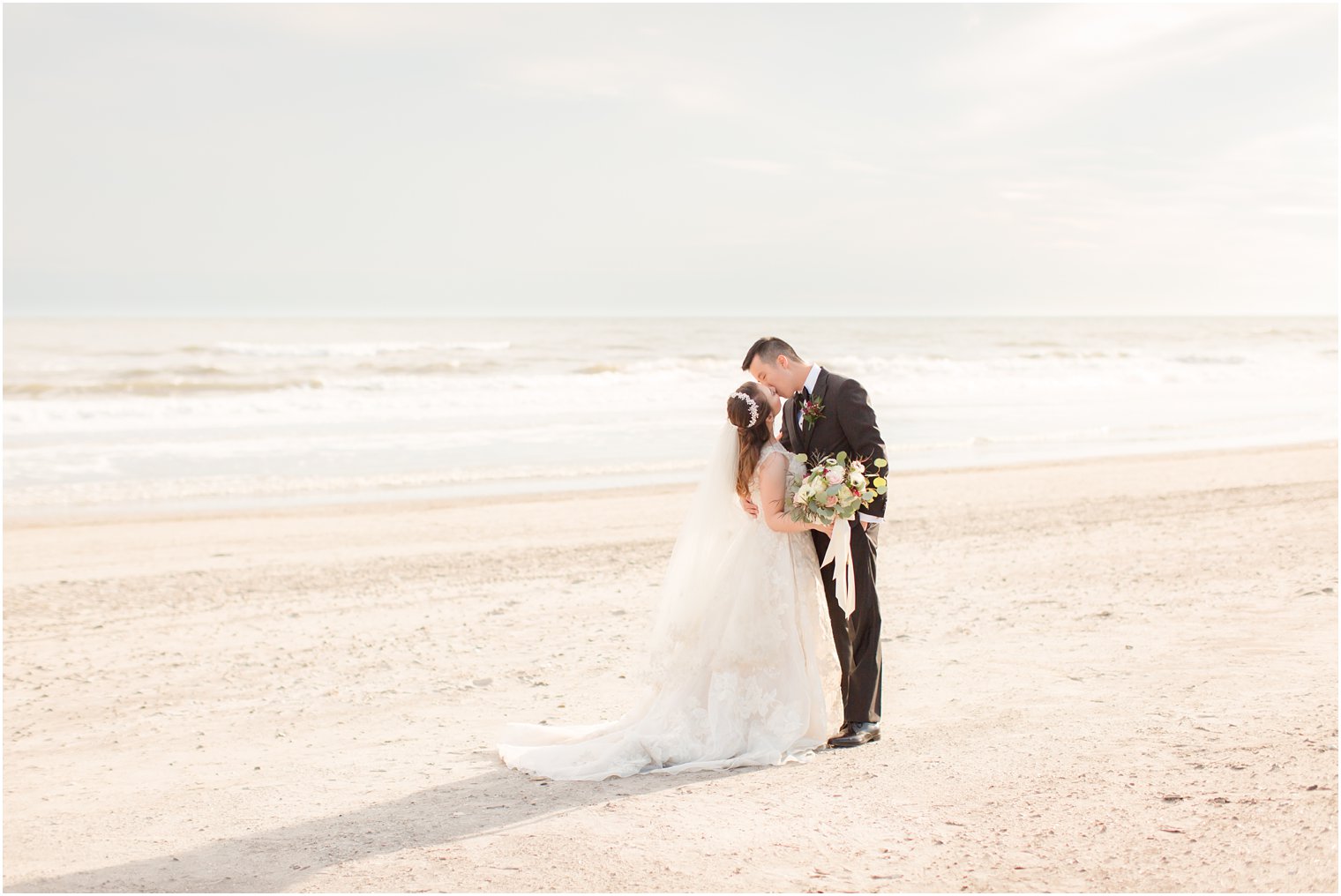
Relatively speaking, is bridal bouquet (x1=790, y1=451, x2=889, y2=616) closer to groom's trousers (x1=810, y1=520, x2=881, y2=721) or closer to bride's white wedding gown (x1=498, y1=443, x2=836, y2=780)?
groom's trousers (x1=810, y1=520, x2=881, y2=721)

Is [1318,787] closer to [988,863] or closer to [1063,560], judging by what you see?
[988,863]

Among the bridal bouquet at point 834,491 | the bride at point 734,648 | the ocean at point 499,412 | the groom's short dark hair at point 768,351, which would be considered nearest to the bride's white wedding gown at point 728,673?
the bride at point 734,648

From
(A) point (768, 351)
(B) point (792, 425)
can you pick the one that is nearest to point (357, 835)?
(B) point (792, 425)

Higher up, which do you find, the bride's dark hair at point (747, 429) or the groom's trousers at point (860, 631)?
the bride's dark hair at point (747, 429)

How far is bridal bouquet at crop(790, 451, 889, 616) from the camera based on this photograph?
495cm

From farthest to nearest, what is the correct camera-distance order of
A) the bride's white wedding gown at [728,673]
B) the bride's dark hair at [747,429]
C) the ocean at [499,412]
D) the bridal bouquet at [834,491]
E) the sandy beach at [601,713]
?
1. the ocean at [499,412]
2. the bride's dark hair at [747,429]
3. the bride's white wedding gown at [728,673]
4. the bridal bouquet at [834,491]
5. the sandy beach at [601,713]

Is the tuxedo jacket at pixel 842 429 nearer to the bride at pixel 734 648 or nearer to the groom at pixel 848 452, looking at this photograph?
the groom at pixel 848 452

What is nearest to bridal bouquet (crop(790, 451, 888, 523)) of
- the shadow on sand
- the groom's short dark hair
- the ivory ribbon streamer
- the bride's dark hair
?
the ivory ribbon streamer

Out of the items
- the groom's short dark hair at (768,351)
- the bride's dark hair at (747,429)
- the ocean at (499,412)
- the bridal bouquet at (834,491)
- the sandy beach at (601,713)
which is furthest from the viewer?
the ocean at (499,412)

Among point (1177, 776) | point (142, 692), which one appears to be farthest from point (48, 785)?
point (1177, 776)

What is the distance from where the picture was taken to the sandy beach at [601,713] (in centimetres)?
408

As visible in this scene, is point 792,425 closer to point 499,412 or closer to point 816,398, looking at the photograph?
point 816,398

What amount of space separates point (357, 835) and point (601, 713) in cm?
191

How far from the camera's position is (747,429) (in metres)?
5.31
